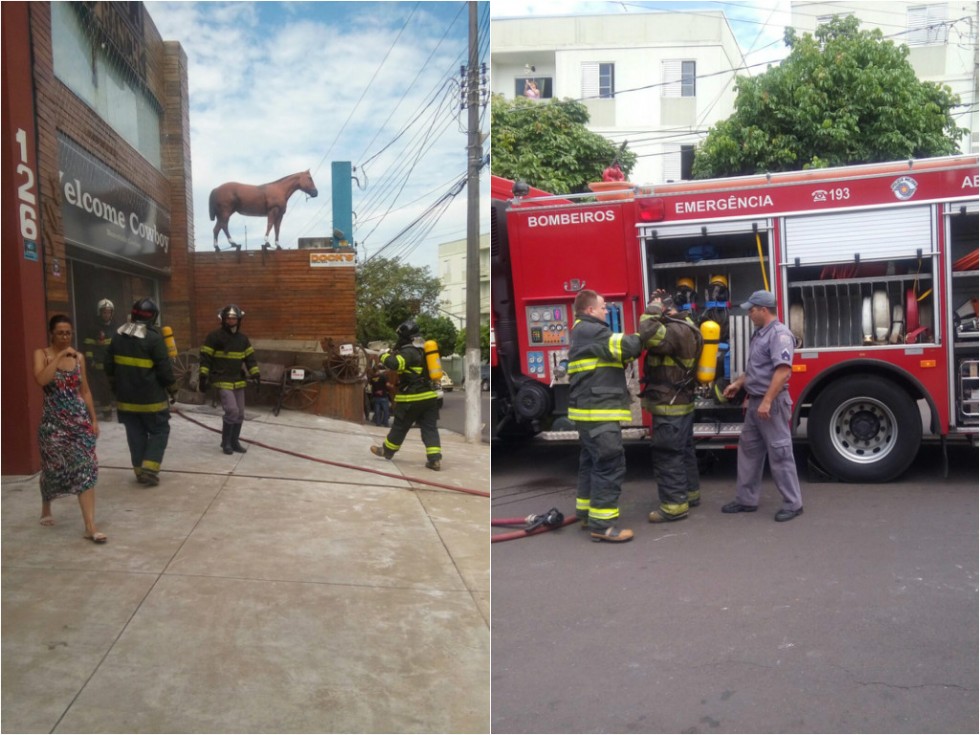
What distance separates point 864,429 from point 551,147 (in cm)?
943

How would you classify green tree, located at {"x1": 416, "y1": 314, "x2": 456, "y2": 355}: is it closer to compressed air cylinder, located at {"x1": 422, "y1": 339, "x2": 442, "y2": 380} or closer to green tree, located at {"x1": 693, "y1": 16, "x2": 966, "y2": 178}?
compressed air cylinder, located at {"x1": 422, "y1": 339, "x2": 442, "y2": 380}

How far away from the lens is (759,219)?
645 cm

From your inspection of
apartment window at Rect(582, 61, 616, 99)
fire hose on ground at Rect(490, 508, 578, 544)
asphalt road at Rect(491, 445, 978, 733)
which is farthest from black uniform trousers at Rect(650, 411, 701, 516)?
apartment window at Rect(582, 61, 616, 99)

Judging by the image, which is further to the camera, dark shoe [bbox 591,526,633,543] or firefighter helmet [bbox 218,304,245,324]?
dark shoe [bbox 591,526,633,543]

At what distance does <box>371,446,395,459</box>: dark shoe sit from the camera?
6.87ft

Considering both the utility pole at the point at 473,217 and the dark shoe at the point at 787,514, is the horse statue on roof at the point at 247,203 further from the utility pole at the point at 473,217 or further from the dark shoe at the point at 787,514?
the dark shoe at the point at 787,514

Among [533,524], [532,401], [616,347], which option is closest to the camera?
[616,347]

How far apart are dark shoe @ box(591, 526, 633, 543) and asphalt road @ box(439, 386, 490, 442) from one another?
3252 millimetres

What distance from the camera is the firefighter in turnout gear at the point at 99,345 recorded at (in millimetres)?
1587

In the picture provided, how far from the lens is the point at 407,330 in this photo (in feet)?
6.55

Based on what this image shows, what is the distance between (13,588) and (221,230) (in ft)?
2.45

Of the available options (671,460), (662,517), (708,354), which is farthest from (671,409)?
(662,517)

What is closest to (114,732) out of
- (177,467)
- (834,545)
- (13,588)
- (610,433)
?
(13,588)

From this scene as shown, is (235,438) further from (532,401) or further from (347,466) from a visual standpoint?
(532,401)
